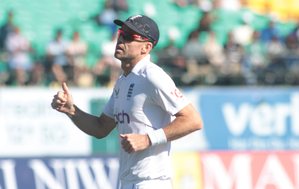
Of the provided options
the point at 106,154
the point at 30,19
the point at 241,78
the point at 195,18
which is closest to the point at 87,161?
the point at 106,154

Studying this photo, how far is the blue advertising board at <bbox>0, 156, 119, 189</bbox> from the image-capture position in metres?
7.26

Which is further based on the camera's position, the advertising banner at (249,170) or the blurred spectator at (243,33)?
the blurred spectator at (243,33)

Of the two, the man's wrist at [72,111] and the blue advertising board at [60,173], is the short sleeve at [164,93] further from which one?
the blue advertising board at [60,173]

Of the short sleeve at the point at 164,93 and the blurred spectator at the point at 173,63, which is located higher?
the blurred spectator at the point at 173,63

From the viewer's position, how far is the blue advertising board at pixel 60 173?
286 inches

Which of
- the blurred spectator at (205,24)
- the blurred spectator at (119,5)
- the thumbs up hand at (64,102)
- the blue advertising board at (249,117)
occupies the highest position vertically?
the blurred spectator at (119,5)

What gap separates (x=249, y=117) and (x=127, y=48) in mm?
5988

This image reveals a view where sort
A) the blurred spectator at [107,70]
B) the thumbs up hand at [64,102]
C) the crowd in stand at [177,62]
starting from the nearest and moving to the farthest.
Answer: the thumbs up hand at [64,102], the crowd in stand at [177,62], the blurred spectator at [107,70]

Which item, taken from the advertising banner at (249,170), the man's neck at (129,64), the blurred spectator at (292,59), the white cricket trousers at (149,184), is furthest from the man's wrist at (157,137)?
the blurred spectator at (292,59)

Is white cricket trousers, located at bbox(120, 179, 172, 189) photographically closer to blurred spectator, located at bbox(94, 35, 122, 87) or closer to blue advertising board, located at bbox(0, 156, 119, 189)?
blue advertising board, located at bbox(0, 156, 119, 189)

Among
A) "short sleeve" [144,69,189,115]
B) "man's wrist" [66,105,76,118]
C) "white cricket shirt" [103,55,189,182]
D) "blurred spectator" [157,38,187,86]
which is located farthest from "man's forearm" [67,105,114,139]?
"blurred spectator" [157,38,187,86]

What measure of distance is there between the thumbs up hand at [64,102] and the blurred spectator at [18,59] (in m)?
5.07

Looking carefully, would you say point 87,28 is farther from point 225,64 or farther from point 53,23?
point 225,64

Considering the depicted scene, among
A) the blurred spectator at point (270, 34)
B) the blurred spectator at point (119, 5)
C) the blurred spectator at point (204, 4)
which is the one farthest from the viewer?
the blurred spectator at point (204, 4)
